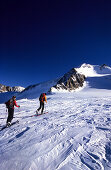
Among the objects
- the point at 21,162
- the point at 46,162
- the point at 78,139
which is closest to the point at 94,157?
the point at 78,139

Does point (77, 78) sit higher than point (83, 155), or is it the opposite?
point (77, 78)

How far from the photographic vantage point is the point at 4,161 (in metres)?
2.42

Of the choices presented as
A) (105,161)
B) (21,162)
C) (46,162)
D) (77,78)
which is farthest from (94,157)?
(77,78)

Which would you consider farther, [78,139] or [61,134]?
[61,134]

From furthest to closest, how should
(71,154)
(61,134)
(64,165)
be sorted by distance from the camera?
(61,134) < (71,154) < (64,165)

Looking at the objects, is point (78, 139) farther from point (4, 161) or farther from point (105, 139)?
point (4, 161)

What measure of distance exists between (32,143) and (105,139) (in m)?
2.60


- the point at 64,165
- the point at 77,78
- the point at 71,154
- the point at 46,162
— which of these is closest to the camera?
the point at 64,165

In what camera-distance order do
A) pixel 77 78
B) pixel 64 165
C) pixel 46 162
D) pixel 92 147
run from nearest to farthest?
pixel 64 165, pixel 46 162, pixel 92 147, pixel 77 78

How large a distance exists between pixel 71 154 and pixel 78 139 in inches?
30.3

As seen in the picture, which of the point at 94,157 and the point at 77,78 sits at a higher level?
the point at 77,78

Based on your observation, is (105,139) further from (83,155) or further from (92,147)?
(83,155)

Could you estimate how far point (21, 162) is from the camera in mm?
2320

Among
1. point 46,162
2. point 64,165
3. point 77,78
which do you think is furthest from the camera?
point 77,78
